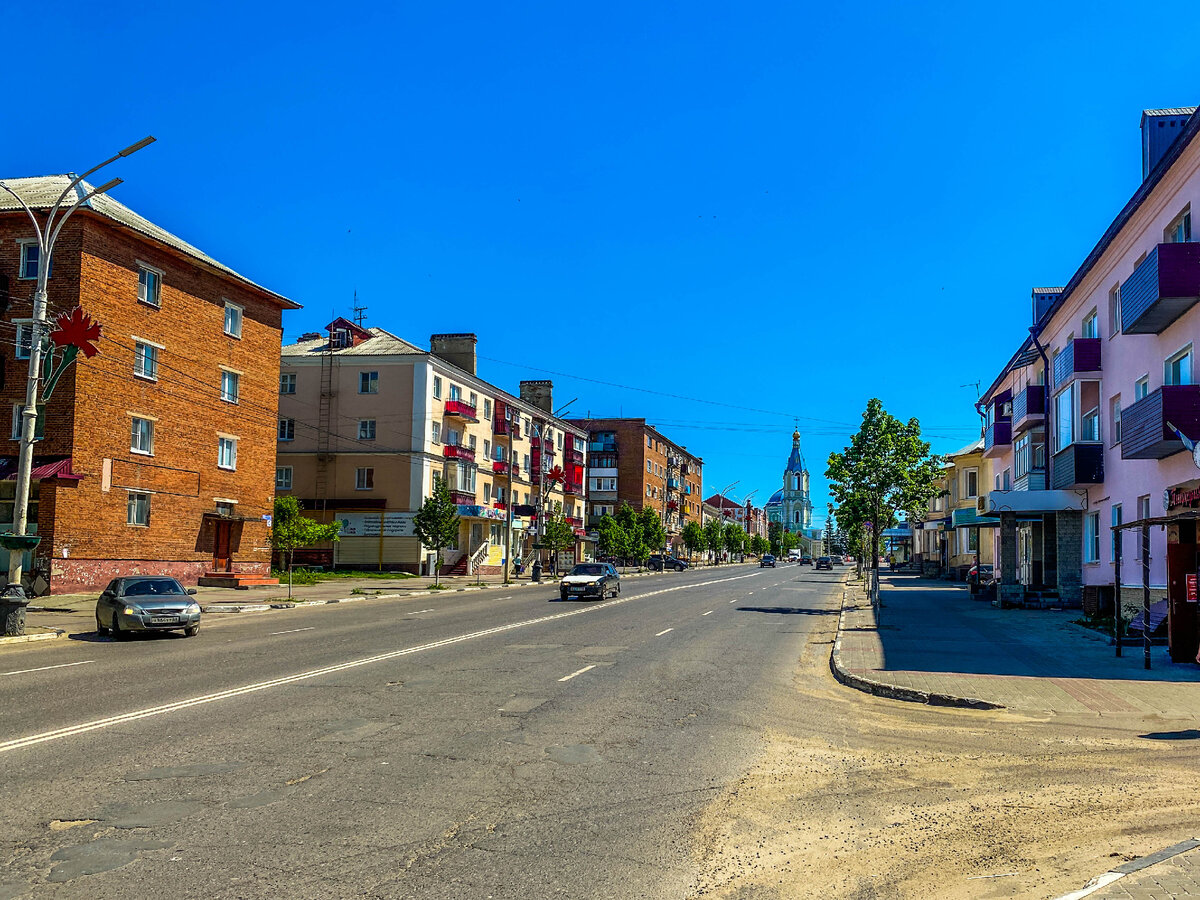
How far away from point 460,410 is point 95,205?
90.5 ft

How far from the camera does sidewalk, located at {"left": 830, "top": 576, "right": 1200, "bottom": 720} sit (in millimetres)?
12484

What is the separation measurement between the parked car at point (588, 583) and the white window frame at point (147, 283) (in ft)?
59.8

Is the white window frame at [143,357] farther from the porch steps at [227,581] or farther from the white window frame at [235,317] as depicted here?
the porch steps at [227,581]

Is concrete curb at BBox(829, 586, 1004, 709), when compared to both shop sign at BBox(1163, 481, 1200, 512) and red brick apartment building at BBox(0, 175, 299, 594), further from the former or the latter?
red brick apartment building at BBox(0, 175, 299, 594)

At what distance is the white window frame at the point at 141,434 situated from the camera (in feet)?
113

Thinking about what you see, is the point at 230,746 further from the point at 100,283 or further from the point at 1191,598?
the point at 100,283

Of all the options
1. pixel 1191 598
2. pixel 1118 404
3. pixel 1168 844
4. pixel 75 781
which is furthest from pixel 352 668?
pixel 1118 404

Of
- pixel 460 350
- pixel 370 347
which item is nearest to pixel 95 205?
pixel 370 347

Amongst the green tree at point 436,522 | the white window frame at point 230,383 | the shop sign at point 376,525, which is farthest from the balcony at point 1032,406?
the shop sign at point 376,525

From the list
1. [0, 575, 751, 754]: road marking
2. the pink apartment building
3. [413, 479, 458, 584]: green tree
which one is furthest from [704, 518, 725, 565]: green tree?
[0, 575, 751, 754]: road marking

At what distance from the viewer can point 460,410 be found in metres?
59.2

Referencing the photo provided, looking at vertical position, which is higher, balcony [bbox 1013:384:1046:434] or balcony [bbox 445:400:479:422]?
balcony [bbox 445:400:479:422]

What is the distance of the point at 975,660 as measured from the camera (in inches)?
667

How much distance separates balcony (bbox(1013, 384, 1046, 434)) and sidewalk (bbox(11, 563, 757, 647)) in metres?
22.1
